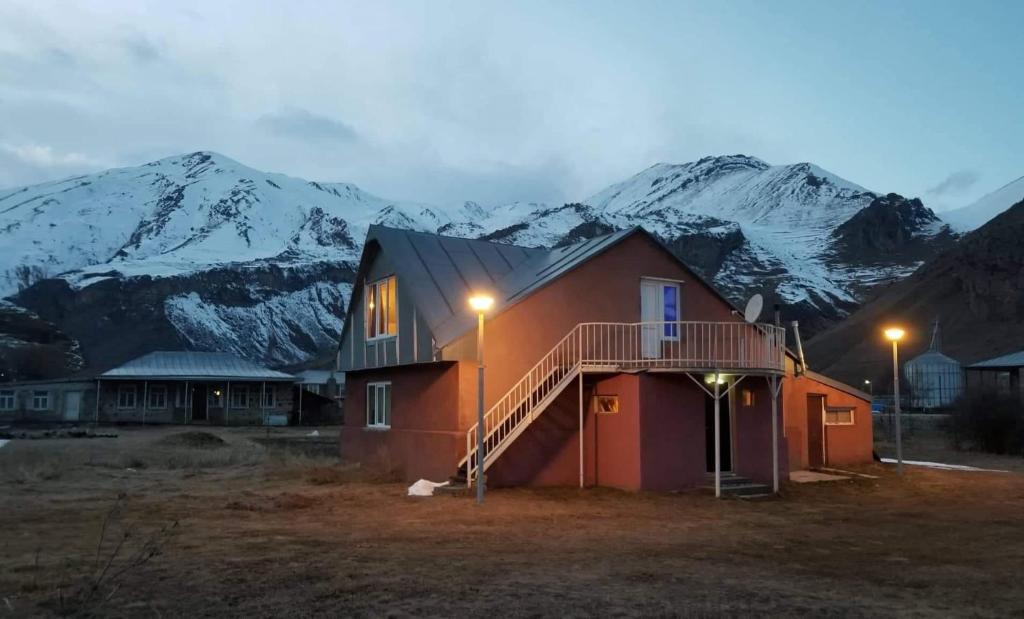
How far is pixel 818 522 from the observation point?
14102mm

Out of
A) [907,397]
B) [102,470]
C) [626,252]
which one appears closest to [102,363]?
[907,397]

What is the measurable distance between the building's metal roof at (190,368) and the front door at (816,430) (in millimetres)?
36800

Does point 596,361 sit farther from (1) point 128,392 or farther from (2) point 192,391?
(1) point 128,392

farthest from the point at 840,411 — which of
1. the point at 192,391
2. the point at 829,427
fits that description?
the point at 192,391

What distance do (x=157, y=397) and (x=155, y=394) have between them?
209 mm

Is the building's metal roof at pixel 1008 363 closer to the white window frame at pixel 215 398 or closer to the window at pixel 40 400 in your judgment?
the white window frame at pixel 215 398

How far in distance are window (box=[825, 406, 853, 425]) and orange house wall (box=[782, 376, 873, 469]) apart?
0.33 feet

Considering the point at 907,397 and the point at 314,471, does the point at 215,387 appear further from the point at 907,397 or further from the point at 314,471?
the point at 907,397

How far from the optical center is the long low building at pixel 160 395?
1994 inches

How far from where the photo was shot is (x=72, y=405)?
167 feet

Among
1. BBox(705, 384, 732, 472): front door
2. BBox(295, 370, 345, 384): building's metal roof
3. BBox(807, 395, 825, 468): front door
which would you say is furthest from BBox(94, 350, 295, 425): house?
BBox(705, 384, 732, 472): front door

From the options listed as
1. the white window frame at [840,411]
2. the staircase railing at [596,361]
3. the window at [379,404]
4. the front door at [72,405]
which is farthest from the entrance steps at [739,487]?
the front door at [72,405]

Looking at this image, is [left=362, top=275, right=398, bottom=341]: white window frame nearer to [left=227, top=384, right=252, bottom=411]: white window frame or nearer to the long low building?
the long low building

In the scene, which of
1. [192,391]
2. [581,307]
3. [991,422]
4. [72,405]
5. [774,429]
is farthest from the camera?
[192,391]
